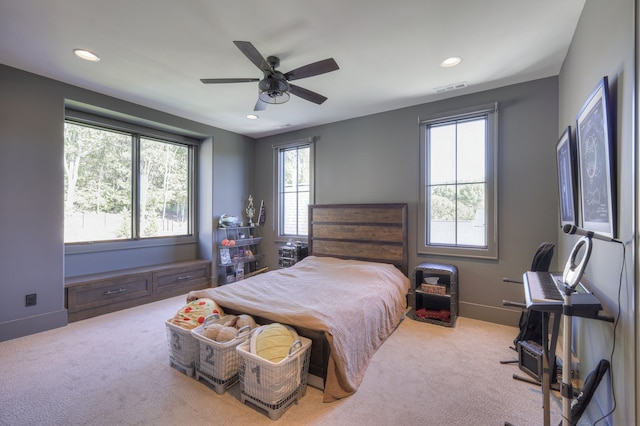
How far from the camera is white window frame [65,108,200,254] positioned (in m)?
3.64

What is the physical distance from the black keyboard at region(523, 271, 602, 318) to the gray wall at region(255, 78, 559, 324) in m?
1.67

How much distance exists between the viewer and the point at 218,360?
200cm

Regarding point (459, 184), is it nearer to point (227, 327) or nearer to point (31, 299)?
point (227, 327)

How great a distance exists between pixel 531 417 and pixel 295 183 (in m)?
4.32

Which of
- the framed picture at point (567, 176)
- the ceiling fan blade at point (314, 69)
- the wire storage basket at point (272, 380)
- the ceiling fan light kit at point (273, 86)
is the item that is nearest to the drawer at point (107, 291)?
the wire storage basket at point (272, 380)

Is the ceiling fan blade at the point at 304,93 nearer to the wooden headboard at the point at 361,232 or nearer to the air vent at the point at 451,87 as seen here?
the air vent at the point at 451,87

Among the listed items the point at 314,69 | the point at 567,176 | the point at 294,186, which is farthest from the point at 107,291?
the point at 567,176

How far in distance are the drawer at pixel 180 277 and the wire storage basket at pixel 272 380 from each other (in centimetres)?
285

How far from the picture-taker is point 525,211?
124 inches

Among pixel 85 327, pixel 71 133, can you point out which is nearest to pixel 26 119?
pixel 71 133

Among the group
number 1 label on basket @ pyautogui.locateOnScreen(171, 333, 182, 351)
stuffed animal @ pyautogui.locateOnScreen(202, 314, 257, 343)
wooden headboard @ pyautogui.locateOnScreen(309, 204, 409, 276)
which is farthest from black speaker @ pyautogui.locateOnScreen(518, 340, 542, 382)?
number 1 label on basket @ pyautogui.locateOnScreen(171, 333, 182, 351)

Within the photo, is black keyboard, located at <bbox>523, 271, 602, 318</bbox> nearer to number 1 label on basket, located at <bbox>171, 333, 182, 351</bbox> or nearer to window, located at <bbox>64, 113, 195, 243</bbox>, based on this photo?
number 1 label on basket, located at <bbox>171, 333, 182, 351</bbox>

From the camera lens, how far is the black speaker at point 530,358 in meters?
2.12

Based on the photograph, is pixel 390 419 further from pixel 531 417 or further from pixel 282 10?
pixel 282 10
